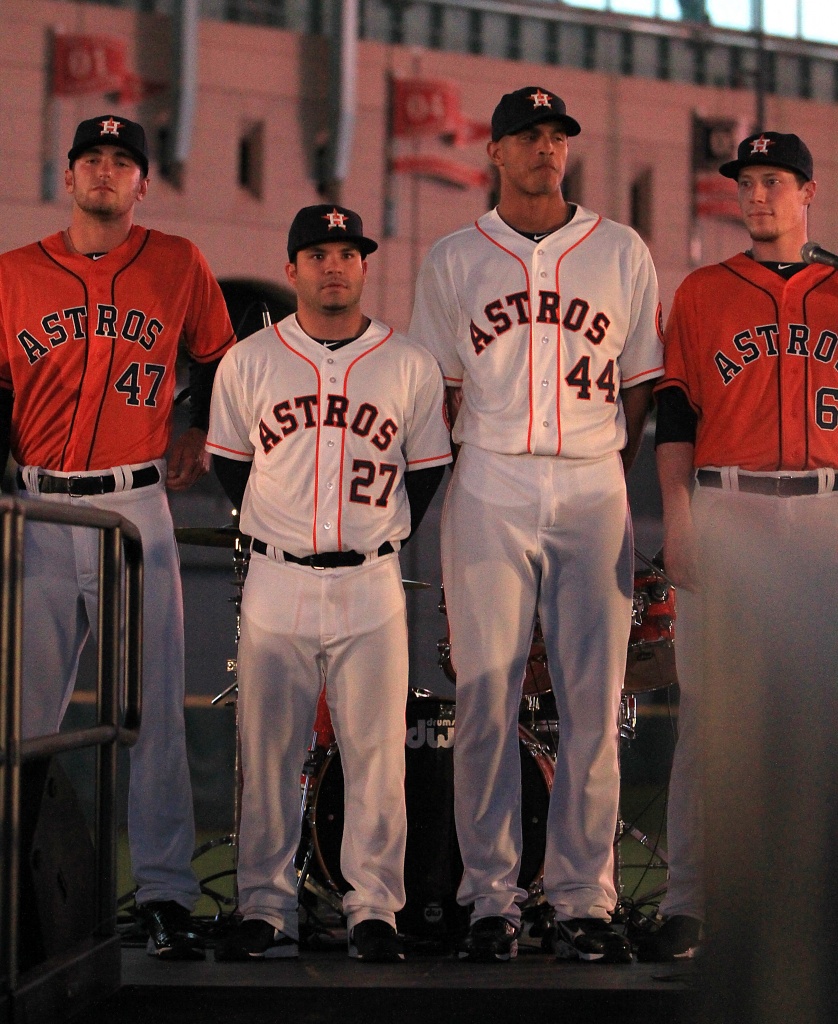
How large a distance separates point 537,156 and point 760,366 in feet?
2.69

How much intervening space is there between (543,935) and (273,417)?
1.63 meters

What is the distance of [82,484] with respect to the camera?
389 cm

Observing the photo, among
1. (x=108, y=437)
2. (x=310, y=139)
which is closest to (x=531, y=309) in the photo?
(x=108, y=437)

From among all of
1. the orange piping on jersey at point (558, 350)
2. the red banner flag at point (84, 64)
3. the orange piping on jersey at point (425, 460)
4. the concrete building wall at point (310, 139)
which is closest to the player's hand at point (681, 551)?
the orange piping on jersey at point (558, 350)

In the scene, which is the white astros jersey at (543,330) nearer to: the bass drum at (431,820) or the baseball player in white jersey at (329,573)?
the baseball player in white jersey at (329,573)

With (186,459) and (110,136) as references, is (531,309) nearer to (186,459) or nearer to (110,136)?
(186,459)

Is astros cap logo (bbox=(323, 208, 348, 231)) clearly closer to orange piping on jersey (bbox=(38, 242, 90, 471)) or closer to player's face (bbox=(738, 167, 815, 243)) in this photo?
orange piping on jersey (bbox=(38, 242, 90, 471))

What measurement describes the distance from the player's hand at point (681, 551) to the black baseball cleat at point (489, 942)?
→ 3.25 ft

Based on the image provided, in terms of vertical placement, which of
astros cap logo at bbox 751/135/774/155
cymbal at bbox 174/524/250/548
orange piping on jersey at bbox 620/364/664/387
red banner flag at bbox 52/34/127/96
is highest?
red banner flag at bbox 52/34/127/96

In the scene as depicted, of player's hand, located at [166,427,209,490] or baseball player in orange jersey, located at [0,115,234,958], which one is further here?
player's hand, located at [166,427,209,490]

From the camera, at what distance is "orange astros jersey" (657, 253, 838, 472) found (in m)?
3.81

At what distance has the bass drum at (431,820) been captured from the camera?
4.25 metres

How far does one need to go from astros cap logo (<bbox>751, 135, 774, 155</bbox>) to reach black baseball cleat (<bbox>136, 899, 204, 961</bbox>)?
2.55 m

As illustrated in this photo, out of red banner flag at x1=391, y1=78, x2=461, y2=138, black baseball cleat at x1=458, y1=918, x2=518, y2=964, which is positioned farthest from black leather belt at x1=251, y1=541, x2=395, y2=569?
red banner flag at x1=391, y1=78, x2=461, y2=138
